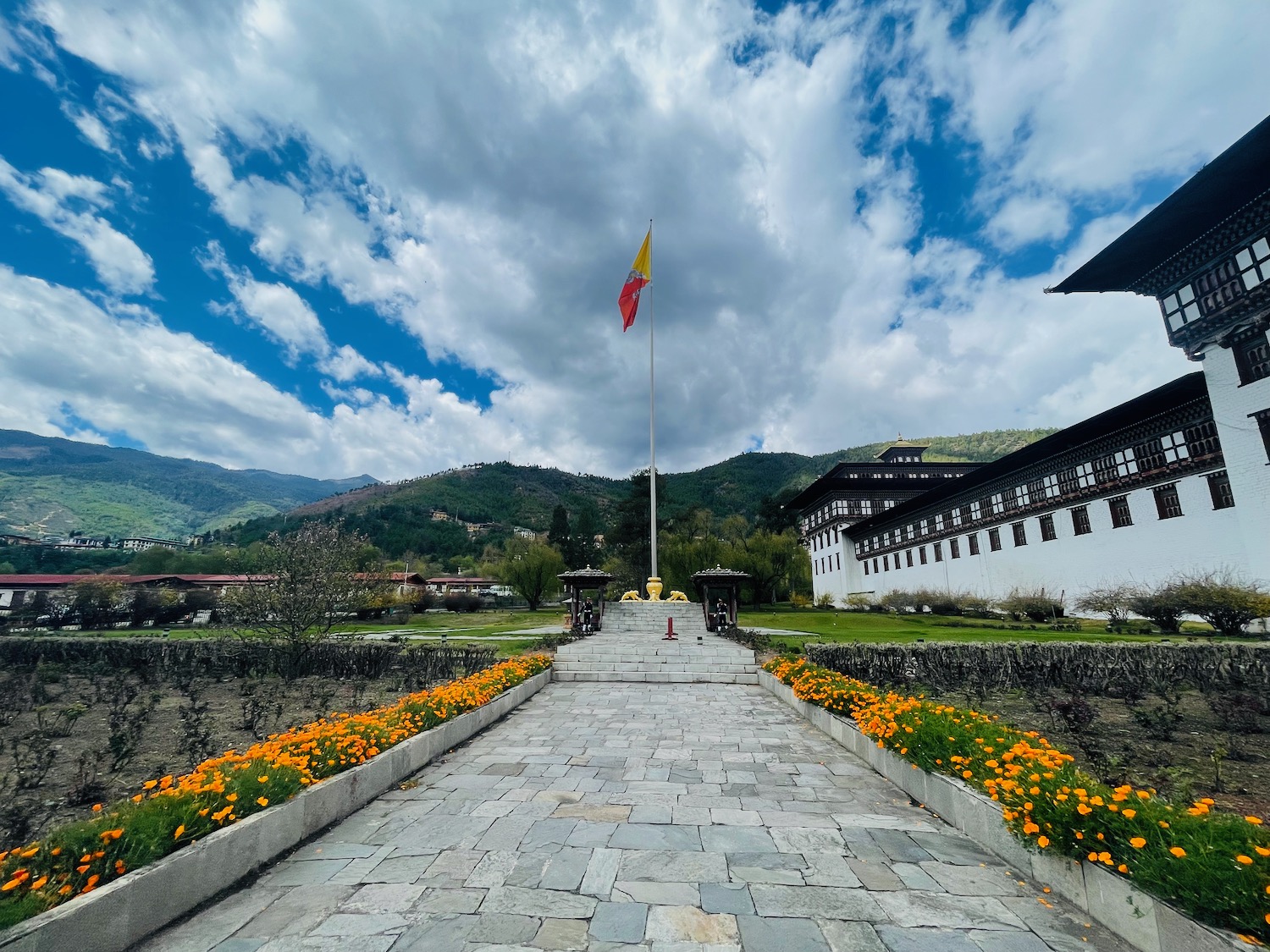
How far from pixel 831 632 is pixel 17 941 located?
65.9ft

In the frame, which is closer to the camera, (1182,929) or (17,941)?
(17,941)

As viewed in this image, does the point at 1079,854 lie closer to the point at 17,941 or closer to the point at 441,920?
the point at 441,920

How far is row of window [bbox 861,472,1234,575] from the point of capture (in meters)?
18.2

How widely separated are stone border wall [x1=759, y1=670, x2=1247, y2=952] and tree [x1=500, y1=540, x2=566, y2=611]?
3261 centimetres

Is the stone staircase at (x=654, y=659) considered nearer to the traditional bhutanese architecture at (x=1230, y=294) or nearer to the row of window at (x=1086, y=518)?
the traditional bhutanese architecture at (x=1230, y=294)

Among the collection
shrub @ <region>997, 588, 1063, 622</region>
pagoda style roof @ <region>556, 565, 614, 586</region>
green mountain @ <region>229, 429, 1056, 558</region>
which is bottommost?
shrub @ <region>997, 588, 1063, 622</region>

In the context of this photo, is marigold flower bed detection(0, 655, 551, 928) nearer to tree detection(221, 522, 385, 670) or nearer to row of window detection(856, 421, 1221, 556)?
tree detection(221, 522, 385, 670)

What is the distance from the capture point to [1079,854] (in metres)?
3.12

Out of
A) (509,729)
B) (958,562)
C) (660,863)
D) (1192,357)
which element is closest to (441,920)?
(660,863)

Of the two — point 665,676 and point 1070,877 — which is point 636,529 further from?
point 1070,877

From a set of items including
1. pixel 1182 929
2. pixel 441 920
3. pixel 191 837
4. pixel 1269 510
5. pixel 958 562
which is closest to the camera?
pixel 1182 929

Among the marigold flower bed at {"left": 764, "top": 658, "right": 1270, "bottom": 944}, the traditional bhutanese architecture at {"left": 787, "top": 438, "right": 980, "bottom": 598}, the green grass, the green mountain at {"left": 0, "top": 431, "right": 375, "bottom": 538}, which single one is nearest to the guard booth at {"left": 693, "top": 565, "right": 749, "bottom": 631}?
the green grass

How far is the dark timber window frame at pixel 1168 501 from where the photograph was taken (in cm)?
1955

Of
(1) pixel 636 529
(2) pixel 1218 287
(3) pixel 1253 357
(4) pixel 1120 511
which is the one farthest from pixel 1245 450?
(1) pixel 636 529
